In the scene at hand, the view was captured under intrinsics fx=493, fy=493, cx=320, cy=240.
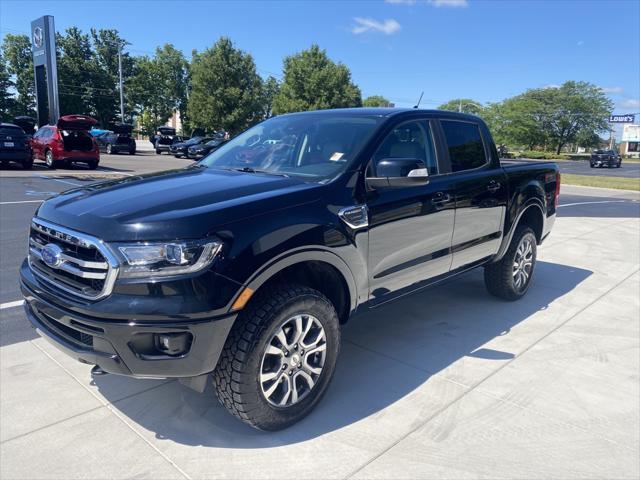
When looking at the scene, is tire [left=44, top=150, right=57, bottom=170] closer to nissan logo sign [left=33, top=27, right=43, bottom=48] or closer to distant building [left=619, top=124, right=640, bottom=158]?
nissan logo sign [left=33, top=27, right=43, bottom=48]

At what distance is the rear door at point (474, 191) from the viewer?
13.5ft

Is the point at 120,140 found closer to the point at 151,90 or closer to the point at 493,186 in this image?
the point at 151,90

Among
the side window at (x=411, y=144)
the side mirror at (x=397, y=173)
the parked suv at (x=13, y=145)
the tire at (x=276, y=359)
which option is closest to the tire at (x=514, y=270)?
the side window at (x=411, y=144)

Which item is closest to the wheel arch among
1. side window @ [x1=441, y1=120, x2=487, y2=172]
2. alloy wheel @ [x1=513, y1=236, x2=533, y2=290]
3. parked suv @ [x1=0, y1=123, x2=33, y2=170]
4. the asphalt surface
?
side window @ [x1=441, y1=120, x2=487, y2=172]

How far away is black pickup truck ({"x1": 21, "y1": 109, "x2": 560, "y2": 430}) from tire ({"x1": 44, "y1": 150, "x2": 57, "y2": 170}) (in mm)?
18118

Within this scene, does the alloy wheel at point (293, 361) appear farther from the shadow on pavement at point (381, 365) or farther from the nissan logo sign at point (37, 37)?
the nissan logo sign at point (37, 37)

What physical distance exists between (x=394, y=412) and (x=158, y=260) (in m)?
1.73

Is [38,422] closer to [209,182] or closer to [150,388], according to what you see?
[150,388]

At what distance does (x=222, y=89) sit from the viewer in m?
45.5

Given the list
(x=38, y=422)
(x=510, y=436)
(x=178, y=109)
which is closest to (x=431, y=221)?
(x=510, y=436)

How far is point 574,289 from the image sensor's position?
19.0 feet

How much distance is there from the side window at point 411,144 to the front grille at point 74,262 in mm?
1797

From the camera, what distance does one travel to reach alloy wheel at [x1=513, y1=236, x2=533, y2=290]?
16.7ft

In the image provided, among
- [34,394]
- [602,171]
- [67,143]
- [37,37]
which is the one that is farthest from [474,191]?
[602,171]
